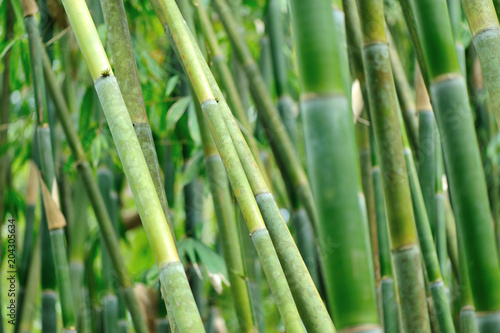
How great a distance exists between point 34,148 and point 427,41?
2.81 feet

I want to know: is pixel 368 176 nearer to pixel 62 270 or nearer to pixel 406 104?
pixel 406 104

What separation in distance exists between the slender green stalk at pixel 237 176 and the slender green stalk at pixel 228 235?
0.79 ft

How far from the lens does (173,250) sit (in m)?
0.41

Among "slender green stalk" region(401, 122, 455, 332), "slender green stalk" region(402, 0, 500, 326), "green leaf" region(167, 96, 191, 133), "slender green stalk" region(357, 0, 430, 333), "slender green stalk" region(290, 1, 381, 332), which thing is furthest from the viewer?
"green leaf" region(167, 96, 191, 133)

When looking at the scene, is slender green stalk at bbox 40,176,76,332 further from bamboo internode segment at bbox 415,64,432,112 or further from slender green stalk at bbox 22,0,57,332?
bamboo internode segment at bbox 415,64,432,112

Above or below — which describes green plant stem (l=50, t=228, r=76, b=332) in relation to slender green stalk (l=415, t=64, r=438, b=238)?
below

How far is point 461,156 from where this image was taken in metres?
0.51

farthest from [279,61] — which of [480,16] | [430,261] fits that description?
[480,16]

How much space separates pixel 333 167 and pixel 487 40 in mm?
207

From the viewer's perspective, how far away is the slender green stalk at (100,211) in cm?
87

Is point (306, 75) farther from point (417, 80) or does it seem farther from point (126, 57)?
point (417, 80)

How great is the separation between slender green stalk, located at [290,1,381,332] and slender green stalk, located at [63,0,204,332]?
0.36 feet

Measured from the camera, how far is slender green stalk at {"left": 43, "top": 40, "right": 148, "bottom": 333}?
0.87 metres

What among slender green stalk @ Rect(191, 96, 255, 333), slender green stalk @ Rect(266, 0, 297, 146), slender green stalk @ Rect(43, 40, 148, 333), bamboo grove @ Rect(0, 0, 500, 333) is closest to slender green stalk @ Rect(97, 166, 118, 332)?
bamboo grove @ Rect(0, 0, 500, 333)
